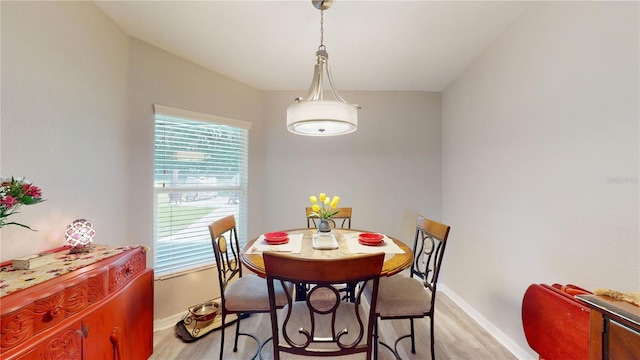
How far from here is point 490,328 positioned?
1950mm

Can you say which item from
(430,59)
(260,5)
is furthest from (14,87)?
(430,59)

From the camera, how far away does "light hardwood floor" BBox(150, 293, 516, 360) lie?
1.71 m

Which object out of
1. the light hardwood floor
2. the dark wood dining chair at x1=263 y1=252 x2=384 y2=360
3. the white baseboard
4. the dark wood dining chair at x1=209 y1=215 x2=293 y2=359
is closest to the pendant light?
the dark wood dining chair at x1=263 y1=252 x2=384 y2=360

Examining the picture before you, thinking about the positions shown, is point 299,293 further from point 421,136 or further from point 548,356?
point 421,136

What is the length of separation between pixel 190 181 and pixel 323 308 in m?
1.83

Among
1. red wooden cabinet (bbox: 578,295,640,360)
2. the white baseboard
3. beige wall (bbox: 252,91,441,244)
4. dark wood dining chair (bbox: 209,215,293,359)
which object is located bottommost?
the white baseboard

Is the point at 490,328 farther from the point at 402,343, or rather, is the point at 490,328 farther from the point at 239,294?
the point at 239,294

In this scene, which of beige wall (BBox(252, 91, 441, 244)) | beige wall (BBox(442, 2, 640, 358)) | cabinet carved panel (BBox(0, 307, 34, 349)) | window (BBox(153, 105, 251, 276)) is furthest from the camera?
beige wall (BBox(252, 91, 441, 244))

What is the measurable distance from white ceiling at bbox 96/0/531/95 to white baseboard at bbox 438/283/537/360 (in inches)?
96.4

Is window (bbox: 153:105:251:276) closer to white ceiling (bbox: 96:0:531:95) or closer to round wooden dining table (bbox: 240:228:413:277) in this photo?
white ceiling (bbox: 96:0:531:95)

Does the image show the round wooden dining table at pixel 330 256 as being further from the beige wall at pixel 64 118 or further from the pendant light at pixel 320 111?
the beige wall at pixel 64 118

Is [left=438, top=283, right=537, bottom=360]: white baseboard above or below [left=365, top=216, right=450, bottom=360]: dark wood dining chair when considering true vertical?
below

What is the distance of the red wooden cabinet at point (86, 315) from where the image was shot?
79cm

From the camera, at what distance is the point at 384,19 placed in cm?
168
